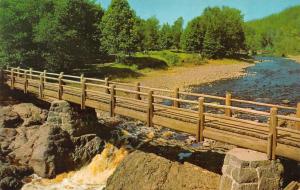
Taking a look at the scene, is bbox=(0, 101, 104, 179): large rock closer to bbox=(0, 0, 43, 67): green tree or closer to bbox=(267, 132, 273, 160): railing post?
bbox=(267, 132, 273, 160): railing post

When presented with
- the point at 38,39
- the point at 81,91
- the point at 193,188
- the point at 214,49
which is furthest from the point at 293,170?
the point at 214,49

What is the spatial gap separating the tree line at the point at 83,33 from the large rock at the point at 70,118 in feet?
59.9

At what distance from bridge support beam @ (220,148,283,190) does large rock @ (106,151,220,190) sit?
2.07m

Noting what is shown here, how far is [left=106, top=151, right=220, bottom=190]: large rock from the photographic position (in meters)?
15.3

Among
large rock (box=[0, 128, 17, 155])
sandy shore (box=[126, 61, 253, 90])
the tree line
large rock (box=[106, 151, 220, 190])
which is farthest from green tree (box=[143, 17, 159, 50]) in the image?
large rock (box=[106, 151, 220, 190])

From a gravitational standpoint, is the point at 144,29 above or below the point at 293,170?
above

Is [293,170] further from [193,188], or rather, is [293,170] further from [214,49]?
[214,49]

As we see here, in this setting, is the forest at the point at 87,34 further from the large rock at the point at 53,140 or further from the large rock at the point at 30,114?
the large rock at the point at 53,140

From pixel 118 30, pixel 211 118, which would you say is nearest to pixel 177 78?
pixel 118 30

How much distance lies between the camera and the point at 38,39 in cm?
4166

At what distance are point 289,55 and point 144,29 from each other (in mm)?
56597

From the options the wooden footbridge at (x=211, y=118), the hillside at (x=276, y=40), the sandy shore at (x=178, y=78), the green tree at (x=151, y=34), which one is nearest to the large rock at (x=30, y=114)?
the wooden footbridge at (x=211, y=118)

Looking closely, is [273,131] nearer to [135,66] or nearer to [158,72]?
[135,66]

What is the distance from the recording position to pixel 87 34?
199 feet
